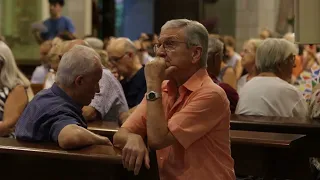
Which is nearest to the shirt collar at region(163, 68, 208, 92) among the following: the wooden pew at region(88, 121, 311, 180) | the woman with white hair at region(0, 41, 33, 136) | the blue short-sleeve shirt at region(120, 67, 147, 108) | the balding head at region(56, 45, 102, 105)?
the balding head at region(56, 45, 102, 105)

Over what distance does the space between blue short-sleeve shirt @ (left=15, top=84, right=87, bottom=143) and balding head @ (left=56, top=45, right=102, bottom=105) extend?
46mm

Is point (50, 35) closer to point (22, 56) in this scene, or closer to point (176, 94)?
point (22, 56)

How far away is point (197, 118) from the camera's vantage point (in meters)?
2.74

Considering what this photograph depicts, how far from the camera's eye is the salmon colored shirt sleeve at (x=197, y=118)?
2.72 m

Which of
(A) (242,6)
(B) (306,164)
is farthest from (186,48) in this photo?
(A) (242,6)

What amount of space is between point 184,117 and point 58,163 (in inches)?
26.3

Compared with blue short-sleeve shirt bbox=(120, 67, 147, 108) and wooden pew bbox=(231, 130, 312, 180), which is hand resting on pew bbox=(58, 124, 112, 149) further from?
blue short-sleeve shirt bbox=(120, 67, 147, 108)

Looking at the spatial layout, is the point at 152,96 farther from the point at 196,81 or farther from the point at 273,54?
the point at 273,54

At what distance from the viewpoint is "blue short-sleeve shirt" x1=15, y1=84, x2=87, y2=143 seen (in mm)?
2986

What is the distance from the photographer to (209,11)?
1217 cm

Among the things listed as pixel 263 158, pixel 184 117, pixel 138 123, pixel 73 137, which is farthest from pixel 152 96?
pixel 263 158

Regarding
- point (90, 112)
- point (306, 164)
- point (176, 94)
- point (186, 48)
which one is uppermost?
point (186, 48)

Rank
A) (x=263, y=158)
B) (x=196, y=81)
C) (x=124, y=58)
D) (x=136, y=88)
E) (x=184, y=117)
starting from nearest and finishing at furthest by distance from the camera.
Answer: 1. (x=184, y=117)
2. (x=196, y=81)
3. (x=263, y=158)
4. (x=136, y=88)
5. (x=124, y=58)

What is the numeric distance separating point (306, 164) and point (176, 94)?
1.47 m
